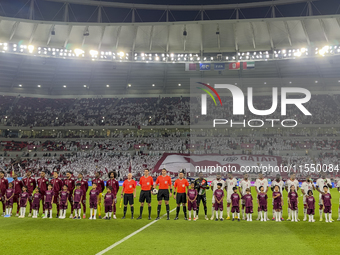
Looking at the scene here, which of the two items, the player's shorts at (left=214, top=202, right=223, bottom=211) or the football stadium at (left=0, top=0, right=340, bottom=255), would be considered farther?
the player's shorts at (left=214, top=202, right=223, bottom=211)

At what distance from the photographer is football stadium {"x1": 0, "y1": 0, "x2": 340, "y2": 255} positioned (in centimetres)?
1134

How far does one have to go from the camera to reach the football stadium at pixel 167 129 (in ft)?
37.2

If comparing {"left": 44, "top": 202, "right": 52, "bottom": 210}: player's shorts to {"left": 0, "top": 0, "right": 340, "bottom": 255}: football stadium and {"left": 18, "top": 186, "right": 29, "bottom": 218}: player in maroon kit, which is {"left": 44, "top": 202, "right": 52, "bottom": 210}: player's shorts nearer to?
{"left": 0, "top": 0, "right": 340, "bottom": 255}: football stadium

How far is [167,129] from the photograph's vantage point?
177 feet

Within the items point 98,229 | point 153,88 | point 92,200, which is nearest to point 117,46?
point 153,88

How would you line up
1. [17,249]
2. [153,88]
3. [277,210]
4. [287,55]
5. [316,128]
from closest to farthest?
[17,249] < [277,210] < [287,55] < [316,128] < [153,88]

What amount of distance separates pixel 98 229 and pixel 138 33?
3407cm

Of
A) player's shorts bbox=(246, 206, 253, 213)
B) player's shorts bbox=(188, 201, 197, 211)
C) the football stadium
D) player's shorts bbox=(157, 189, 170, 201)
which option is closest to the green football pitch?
the football stadium

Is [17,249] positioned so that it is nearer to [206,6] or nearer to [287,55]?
[206,6]

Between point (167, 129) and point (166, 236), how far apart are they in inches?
1735

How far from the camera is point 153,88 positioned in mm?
57094

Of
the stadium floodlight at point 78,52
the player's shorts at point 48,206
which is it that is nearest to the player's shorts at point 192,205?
the player's shorts at point 48,206

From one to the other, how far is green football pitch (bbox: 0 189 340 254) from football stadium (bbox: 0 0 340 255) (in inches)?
2.5

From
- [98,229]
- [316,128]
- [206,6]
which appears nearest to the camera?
[98,229]
